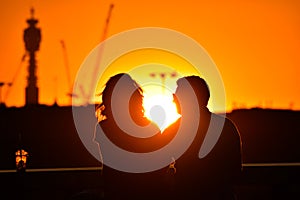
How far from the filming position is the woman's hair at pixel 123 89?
5660mm

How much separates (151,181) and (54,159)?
A: 66.1 metres

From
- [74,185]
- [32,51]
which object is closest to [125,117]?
[74,185]

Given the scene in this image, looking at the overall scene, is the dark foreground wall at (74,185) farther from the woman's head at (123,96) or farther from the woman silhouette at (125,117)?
the woman's head at (123,96)

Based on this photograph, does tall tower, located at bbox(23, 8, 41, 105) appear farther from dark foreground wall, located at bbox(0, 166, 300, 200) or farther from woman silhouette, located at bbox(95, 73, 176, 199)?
woman silhouette, located at bbox(95, 73, 176, 199)

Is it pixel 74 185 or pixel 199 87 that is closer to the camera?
pixel 199 87

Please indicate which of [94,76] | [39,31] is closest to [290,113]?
[94,76]

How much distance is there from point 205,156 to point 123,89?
0.86 meters

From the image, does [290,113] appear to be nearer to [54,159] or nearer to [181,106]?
[54,159]

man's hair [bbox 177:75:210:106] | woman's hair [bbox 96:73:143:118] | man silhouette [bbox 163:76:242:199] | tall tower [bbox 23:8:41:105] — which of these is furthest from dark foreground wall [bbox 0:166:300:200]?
tall tower [bbox 23:8:41:105]

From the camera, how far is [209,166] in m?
6.02

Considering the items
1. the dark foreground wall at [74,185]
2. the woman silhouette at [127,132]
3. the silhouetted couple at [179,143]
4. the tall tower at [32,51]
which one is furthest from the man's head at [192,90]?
the tall tower at [32,51]

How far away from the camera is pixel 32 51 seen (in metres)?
115

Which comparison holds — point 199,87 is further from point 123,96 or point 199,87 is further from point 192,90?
point 123,96

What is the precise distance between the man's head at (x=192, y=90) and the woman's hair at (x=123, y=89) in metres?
0.45
